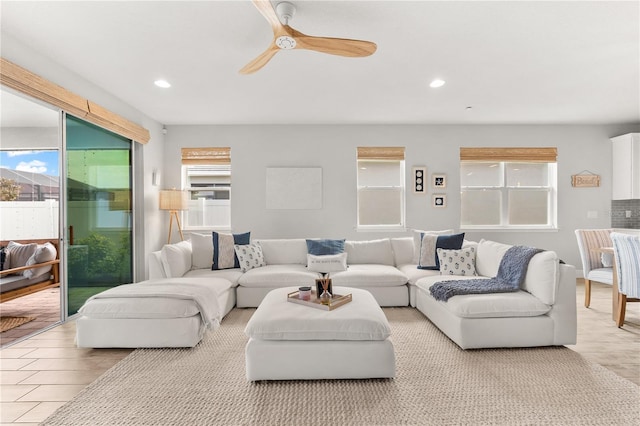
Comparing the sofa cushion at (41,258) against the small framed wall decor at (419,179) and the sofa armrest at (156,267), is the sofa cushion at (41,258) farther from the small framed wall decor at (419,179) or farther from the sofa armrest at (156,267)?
the small framed wall decor at (419,179)

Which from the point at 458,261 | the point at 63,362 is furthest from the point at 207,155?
the point at 458,261

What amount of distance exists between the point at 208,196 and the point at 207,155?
2.28 feet

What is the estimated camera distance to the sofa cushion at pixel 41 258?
3932 millimetres

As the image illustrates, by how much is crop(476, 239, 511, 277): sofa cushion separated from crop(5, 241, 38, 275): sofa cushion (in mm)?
5237

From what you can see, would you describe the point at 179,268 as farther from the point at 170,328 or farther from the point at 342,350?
the point at 342,350

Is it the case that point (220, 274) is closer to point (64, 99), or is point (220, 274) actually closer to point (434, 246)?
point (64, 99)

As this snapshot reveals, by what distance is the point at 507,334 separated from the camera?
2.66m

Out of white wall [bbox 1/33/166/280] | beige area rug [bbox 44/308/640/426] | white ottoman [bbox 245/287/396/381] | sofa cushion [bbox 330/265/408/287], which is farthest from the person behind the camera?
sofa cushion [bbox 330/265/408/287]

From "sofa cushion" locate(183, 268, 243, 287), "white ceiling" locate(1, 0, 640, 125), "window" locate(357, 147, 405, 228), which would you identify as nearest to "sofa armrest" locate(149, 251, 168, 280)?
"sofa cushion" locate(183, 268, 243, 287)

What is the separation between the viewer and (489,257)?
353 centimetres

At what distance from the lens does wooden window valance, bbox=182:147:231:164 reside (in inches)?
219

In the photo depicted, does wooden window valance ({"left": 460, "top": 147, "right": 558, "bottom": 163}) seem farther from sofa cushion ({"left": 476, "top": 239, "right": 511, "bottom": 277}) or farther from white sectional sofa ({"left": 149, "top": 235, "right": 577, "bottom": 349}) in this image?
sofa cushion ({"left": 476, "top": 239, "right": 511, "bottom": 277})

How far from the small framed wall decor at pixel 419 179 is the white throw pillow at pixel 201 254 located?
11.2 feet

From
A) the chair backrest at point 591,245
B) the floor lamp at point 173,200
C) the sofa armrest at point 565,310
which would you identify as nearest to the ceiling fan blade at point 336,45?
the sofa armrest at point 565,310
